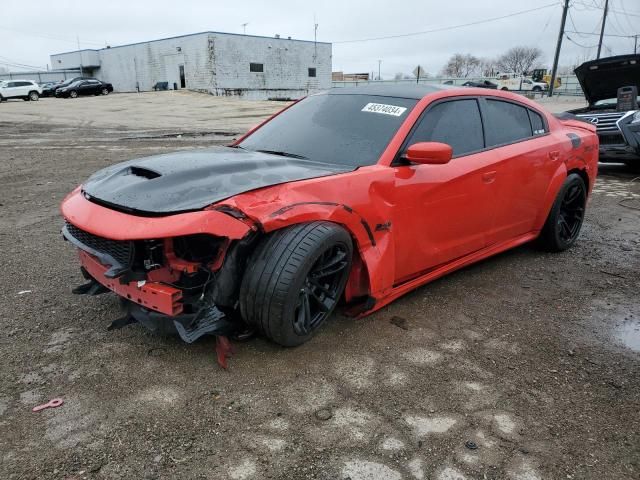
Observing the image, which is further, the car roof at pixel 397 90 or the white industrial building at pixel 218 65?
the white industrial building at pixel 218 65

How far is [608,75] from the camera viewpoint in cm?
902

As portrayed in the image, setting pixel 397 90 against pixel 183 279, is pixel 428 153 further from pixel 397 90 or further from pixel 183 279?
pixel 183 279

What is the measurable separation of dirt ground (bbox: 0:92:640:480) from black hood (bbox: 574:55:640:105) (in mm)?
5793

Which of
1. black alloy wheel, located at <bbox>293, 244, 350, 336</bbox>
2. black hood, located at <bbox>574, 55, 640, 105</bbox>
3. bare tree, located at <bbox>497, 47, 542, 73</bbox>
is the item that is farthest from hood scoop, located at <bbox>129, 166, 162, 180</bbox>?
bare tree, located at <bbox>497, 47, 542, 73</bbox>

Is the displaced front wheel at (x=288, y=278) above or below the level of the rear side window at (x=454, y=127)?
below

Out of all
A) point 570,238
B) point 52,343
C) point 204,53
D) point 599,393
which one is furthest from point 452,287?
point 204,53

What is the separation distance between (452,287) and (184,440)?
96.2 inches

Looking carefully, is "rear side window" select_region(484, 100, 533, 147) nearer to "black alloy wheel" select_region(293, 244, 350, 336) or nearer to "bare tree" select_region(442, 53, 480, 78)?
"black alloy wheel" select_region(293, 244, 350, 336)

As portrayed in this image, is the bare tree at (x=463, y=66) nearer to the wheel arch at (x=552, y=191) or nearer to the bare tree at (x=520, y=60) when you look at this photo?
the bare tree at (x=520, y=60)

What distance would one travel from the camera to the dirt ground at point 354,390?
212 cm

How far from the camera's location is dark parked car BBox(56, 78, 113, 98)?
1576 inches

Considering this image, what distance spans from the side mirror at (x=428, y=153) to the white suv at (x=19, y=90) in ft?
139

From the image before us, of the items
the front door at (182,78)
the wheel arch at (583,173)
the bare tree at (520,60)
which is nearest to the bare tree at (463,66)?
the bare tree at (520,60)

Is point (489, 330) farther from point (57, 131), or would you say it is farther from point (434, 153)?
point (57, 131)
